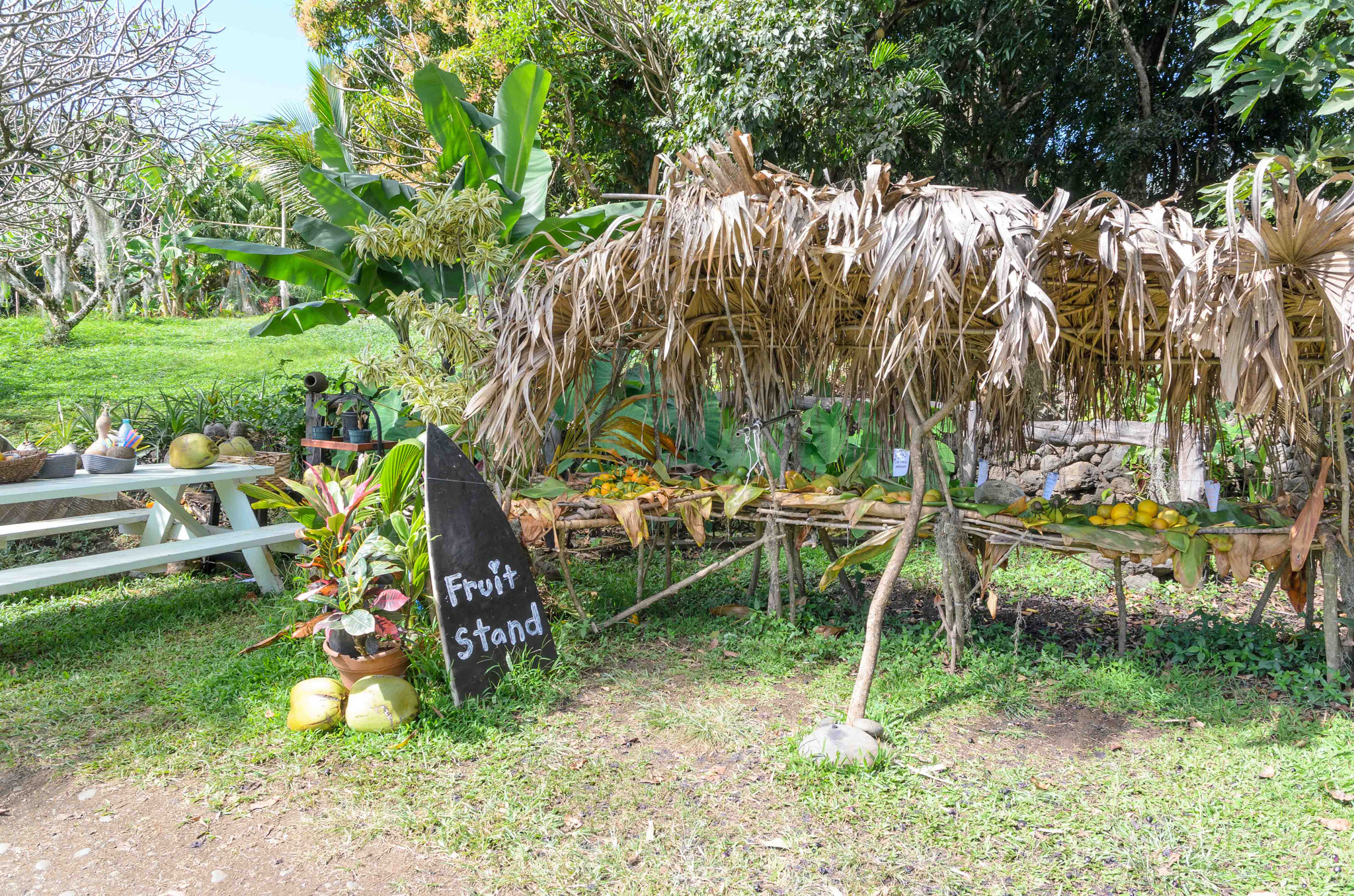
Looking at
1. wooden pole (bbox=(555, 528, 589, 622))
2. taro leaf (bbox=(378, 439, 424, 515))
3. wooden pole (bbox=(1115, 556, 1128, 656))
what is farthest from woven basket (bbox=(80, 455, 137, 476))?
wooden pole (bbox=(1115, 556, 1128, 656))

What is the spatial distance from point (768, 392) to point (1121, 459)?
13.3 ft

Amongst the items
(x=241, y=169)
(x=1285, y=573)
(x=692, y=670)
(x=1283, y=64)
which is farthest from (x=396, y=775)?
(x=241, y=169)

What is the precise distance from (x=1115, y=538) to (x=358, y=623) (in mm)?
3052

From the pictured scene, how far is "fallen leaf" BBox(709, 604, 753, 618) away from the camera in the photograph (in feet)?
15.6

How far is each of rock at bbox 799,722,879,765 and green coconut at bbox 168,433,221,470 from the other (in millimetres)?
4030

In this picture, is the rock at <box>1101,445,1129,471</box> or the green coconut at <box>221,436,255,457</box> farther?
the rock at <box>1101,445,1129,471</box>

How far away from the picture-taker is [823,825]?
2682mm

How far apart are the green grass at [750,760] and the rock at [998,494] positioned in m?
0.71

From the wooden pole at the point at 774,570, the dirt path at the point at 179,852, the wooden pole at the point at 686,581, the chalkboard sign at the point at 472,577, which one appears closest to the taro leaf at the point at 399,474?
the chalkboard sign at the point at 472,577

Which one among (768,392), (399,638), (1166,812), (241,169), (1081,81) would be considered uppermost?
(1081,81)

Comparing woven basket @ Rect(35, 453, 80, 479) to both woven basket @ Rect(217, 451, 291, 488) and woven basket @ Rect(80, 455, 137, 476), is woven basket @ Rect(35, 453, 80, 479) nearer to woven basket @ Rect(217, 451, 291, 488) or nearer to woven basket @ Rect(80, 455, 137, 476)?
woven basket @ Rect(80, 455, 137, 476)

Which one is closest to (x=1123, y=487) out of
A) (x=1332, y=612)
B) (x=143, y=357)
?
(x=1332, y=612)

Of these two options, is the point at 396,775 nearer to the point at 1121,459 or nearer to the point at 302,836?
the point at 302,836

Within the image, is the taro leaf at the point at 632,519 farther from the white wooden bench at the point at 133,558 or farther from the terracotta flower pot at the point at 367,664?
the white wooden bench at the point at 133,558
